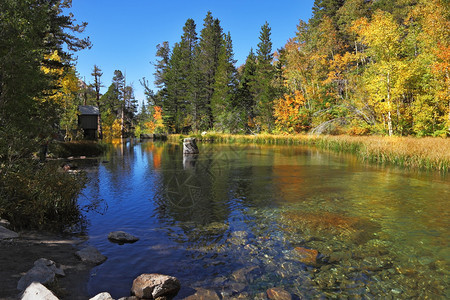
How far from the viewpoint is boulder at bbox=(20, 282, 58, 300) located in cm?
339

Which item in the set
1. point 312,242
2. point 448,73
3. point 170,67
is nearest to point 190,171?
point 312,242

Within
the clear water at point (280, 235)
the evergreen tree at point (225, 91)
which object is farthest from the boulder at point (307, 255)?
the evergreen tree at point (225, 91)

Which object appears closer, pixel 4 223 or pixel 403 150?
pixel 4 223

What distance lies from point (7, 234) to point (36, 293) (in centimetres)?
315

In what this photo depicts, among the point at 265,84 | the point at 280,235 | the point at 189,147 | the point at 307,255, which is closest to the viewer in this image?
the point at 307,255

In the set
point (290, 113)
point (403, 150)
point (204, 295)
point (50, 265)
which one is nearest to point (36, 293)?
point (50, 265)

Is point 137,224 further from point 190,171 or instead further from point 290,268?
point 190,171

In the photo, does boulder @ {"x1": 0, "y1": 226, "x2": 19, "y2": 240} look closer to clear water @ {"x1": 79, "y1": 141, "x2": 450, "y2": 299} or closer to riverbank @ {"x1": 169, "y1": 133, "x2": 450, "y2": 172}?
clear water @ {"x1": 79, "y1": 141, "x2": 450, "y2": 299}

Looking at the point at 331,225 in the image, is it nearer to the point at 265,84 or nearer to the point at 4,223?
the point at 4,223

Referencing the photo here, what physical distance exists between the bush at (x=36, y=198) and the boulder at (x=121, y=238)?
1.71 metres

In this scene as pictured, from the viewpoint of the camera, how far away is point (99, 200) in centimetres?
1054

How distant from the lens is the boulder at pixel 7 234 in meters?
5.58

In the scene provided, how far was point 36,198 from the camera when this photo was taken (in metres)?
7.14

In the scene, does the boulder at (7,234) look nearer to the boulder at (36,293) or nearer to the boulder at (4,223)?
the boulder at (4,223)
